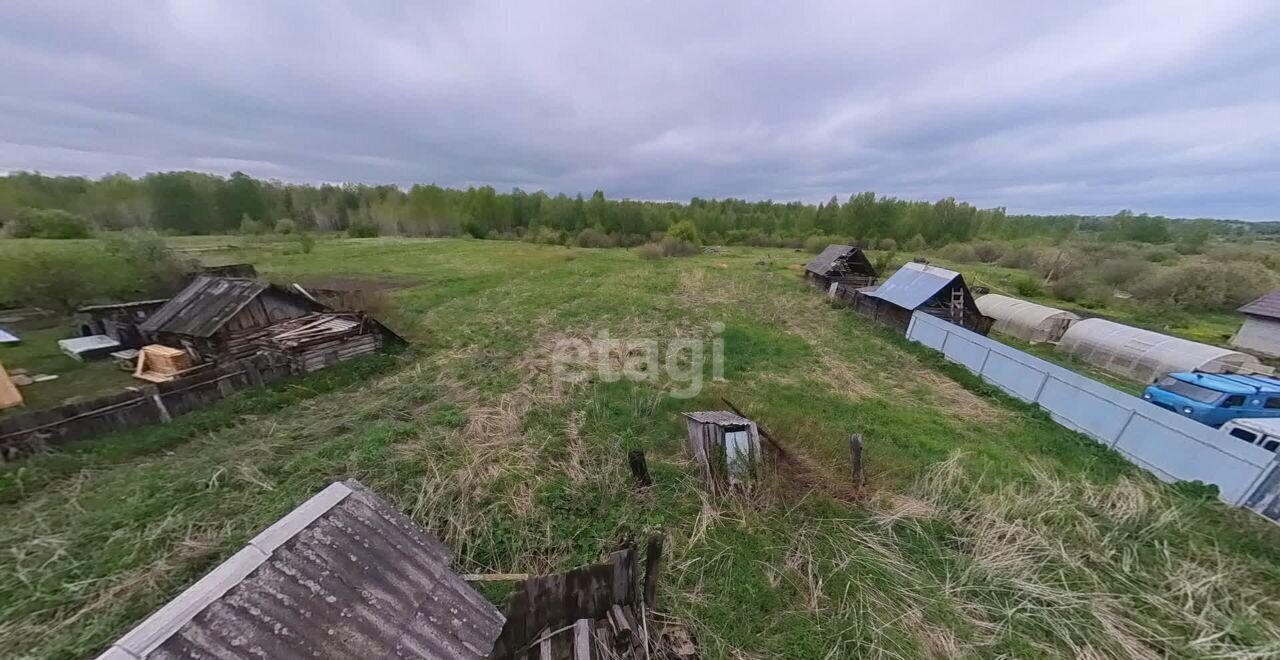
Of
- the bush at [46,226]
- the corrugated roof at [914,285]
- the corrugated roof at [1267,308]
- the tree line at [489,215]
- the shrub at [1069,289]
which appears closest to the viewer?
the corrugated roof at [914,285]

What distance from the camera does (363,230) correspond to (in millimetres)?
51125

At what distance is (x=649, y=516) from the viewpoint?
558 cm

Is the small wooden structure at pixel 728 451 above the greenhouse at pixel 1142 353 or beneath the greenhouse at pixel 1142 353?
above

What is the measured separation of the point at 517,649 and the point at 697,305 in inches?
602

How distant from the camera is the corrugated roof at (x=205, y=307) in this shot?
33.2 ft

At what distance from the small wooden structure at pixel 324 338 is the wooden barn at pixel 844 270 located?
65.0ft

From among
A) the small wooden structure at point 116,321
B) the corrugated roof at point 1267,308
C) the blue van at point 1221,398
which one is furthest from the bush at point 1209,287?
the small wooden structure at point 116,321

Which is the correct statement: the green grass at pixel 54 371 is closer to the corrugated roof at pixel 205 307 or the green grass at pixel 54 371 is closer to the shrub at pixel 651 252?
the corrugated roof at pixel 205 307

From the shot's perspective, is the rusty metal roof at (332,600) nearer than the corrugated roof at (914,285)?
Yes

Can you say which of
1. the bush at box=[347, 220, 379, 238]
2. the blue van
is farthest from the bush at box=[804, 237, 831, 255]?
the bush at box=[347, 220, 379, 238]

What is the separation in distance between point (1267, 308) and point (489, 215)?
59.3 m

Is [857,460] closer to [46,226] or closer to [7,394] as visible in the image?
[7,394]

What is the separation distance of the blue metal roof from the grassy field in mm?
3576

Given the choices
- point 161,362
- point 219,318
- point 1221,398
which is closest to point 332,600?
point 219,318
